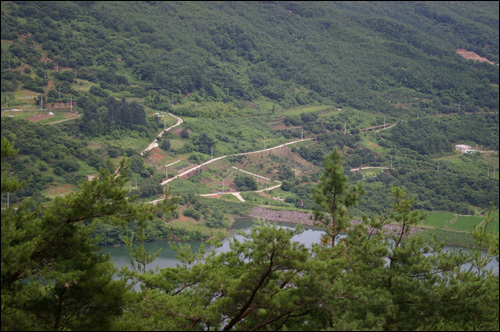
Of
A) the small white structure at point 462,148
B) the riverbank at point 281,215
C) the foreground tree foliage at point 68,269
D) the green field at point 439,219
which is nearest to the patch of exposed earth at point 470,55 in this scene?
the small white structure at point 462,148

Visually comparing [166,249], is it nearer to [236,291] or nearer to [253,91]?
[236,291]

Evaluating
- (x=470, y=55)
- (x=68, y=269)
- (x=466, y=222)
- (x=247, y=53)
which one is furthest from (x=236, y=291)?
(x=470, y=55)

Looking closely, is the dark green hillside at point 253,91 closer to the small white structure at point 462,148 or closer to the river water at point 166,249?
the small white structure at point 462,148

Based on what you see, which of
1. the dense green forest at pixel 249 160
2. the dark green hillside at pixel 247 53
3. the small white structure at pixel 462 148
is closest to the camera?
the dense green forest at pixel 249 160

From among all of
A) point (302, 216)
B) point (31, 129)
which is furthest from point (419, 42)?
point (31, 129)

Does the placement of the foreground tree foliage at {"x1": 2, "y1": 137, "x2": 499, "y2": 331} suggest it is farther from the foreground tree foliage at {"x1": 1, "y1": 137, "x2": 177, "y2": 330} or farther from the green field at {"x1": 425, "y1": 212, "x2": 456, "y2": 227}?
the green field at {"x1": 425, "y1": 212, "x2": 456, "y2": 227}

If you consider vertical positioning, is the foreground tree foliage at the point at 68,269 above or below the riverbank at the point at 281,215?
above

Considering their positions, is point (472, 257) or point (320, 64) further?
point (320, 64)

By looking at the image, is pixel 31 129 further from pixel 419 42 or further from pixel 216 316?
pixel 419 42
